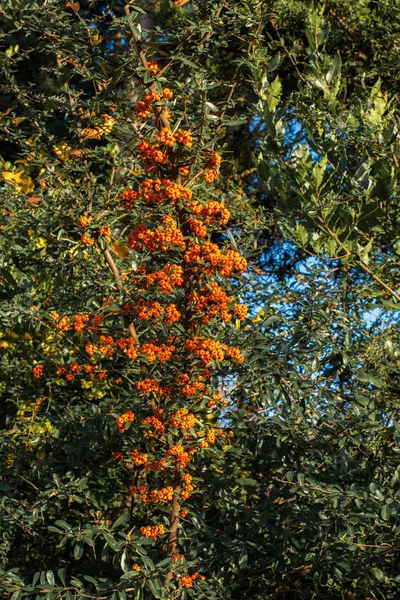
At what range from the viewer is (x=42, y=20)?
3.05 meters

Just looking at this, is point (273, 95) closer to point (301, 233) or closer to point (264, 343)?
point (301, 233)

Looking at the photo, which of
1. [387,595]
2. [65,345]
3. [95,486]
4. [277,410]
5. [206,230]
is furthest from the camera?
[387,595]

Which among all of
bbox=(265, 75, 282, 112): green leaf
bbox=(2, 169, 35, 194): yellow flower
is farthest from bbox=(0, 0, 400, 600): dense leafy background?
bbox=(2, 169, 35, 194): yellow flower

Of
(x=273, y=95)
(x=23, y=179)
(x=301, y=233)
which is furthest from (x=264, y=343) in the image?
(x=23, y=179)

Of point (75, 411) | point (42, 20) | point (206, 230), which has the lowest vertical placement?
point (75, 411)

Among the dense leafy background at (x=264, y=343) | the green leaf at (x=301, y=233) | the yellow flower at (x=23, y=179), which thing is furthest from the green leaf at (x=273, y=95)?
the yellow flower at (x=23, y=179)

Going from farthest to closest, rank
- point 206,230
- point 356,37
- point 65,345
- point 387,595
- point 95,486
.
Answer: point 356,37
point 387,595
point 95,486
point 65,345
point 206,230

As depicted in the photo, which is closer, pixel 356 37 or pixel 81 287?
pixel 81 287

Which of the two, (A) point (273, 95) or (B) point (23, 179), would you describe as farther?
(B) point (23, 179)

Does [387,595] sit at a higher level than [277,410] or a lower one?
lower

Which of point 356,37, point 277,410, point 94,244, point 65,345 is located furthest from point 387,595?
point 356,37

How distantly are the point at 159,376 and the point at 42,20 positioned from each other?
1526 mm

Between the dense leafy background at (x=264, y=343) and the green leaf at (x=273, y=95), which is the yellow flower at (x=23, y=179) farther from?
the green leaf at (x=273, y=95)

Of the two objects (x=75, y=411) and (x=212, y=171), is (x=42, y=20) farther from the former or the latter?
(x=75, y=411)
